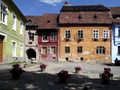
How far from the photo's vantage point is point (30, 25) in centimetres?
5003

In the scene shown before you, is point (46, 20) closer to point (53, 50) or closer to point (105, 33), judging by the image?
point (53, 50)

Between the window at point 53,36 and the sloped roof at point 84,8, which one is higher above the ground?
the sloped roof at point 84,8

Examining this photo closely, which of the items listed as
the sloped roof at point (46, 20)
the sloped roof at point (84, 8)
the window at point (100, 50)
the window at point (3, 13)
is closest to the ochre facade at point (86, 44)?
the window at point (100, 50)

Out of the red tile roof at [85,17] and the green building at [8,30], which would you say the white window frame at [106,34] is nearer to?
the red tile roof at [85,17]

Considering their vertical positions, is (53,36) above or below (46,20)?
below

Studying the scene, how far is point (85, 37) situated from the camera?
48.4 metres

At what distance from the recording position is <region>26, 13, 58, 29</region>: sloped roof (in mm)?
49719

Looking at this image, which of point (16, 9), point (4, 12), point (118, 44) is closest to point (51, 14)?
point (118, 44)

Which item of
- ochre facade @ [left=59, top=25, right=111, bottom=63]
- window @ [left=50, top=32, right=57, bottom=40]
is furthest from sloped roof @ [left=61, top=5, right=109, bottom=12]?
window @ [left=50, top=32, right=57, bottom=40]

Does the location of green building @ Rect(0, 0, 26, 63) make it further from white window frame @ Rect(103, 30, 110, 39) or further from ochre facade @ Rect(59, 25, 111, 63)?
white window frame @ Rect(103, 30, 110, 39)

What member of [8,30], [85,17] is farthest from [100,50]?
[8,30]

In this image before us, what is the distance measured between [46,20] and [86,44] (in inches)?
340

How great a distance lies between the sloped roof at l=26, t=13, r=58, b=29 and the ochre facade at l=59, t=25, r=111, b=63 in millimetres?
2094

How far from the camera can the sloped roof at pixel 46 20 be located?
49719 mm
